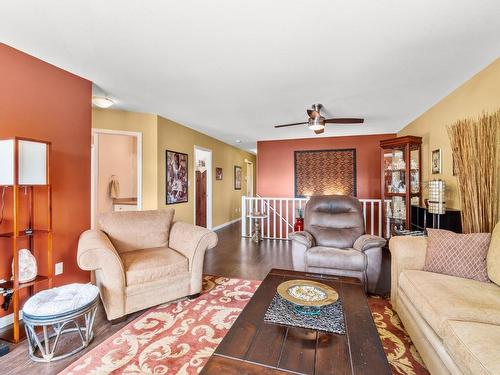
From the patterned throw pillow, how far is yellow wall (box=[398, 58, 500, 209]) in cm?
126

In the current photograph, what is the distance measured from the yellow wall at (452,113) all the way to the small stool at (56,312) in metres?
3.84

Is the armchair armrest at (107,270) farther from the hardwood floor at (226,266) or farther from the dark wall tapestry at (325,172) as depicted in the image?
the dark wall tapestry at (325,172)

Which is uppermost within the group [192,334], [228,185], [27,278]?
[228,185]

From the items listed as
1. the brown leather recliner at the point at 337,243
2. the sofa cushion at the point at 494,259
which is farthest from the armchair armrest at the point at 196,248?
the sofa cushion at the point at 494,259

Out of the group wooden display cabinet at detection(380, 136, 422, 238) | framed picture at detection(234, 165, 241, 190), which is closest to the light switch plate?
wooden display cabinet at detection(380, 136, 422, 238)

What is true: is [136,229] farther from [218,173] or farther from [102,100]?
[218,173]

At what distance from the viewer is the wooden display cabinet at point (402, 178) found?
375cm

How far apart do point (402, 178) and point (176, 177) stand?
3.91m

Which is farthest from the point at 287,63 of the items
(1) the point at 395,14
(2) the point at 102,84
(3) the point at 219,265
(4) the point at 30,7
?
(3) the point at 219,265

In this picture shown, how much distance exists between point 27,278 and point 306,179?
5519 mm

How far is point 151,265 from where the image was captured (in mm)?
2234

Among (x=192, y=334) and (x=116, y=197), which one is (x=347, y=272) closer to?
(x=192, y=334)

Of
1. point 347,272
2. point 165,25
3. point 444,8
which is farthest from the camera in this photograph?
point 347,272

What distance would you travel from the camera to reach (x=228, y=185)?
24.1ft
